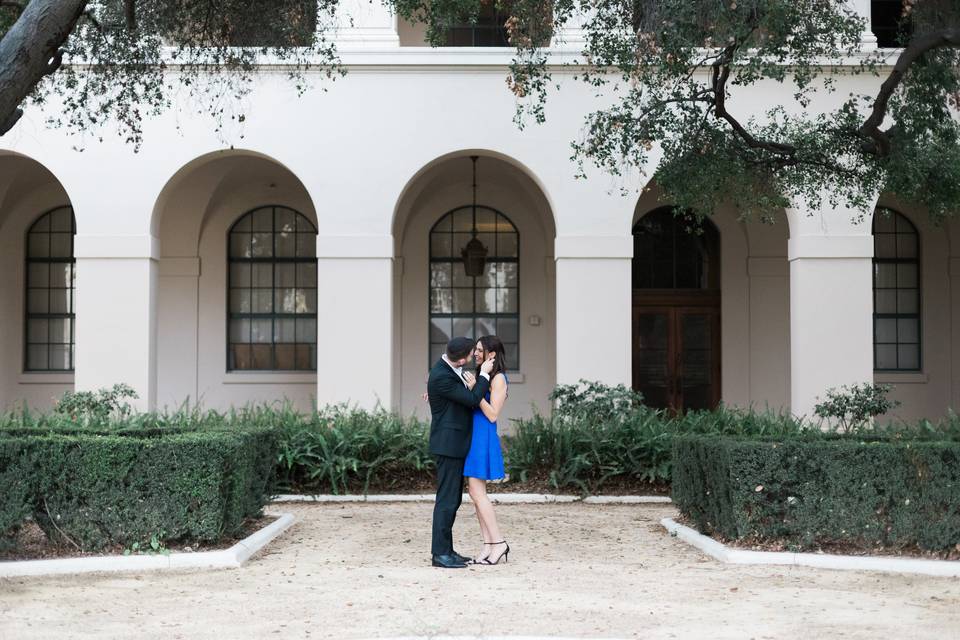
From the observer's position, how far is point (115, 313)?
14.3 meters

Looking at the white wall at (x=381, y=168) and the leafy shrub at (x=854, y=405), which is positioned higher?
the white wall at (x=381, y=168)

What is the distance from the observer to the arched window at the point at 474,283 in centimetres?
1778

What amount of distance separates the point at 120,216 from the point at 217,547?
774 centimetres

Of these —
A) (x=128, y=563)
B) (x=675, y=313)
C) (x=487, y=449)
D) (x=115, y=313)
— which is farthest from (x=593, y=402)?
(x=128, y=563)

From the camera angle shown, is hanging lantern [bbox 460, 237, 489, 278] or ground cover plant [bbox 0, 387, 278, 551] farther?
hanging lantern [bbox 460, 237, 489, 278]

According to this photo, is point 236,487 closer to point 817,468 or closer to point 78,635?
point 78,635

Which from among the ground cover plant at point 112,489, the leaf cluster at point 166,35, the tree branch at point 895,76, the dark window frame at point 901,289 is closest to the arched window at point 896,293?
the dark window frame at point 901,289

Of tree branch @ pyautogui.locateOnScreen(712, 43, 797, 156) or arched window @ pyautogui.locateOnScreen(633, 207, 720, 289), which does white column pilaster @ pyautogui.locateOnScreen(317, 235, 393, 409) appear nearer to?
arched window @ pyautogui.locateOnScreen(633, 207, 720, 289)

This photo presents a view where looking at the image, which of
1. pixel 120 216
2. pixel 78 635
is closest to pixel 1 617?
pixel 78 635

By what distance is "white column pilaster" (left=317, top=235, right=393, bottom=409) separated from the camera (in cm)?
1416

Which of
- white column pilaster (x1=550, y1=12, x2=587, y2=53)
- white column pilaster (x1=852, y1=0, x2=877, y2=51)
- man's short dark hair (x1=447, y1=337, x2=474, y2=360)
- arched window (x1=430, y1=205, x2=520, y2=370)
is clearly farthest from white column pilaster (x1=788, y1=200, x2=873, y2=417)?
man's short dark hair (x1=447, y1=337, x2=474, y2=360)

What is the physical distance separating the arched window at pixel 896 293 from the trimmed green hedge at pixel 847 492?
34.1ft

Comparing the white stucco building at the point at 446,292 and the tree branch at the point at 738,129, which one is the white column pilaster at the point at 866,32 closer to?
the white stucco building at the point at 446,292

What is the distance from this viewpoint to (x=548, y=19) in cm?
997
